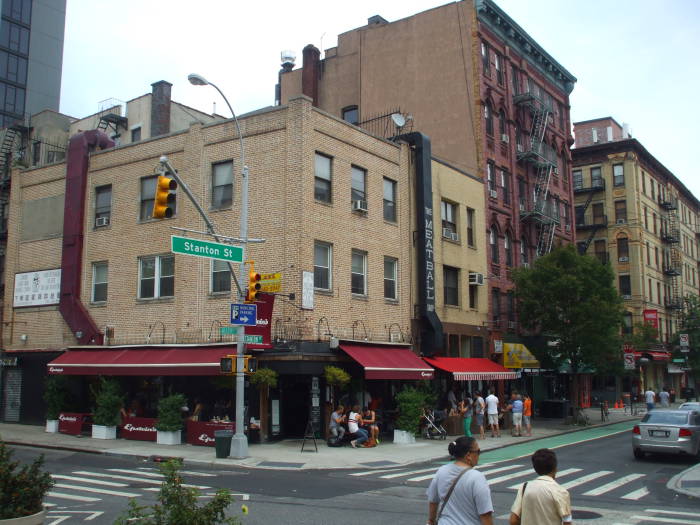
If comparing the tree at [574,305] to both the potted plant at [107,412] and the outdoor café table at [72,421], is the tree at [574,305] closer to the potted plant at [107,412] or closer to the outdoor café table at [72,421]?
the potted plant at [107,412]

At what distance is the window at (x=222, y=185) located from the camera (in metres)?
25.9

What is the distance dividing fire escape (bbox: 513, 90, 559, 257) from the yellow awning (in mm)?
7805

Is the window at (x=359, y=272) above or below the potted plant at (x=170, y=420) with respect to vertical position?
above

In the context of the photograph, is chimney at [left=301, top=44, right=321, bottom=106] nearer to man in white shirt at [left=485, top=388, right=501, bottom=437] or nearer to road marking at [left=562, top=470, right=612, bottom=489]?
man in white shirt at [left=485, top=388, right=501, bottom=437]

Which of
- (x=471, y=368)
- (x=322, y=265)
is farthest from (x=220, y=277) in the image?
(x=471, y=368)

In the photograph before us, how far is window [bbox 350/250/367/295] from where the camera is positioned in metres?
26.6

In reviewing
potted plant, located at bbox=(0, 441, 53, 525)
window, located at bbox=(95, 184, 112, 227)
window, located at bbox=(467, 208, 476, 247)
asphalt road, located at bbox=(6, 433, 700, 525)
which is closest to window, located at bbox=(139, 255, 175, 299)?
window, located at bbox=(95, 184, 112, 227)

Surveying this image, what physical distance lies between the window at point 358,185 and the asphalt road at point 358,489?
36.9 feet

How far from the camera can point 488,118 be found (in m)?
37.2

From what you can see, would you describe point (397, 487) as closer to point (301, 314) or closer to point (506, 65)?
point (301, 314)

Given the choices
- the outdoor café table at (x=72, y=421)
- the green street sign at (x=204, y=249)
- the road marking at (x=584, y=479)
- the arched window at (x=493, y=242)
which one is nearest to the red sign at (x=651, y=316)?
the arched window at (x=493, y=242)

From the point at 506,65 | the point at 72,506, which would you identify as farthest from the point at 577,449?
the point at 506,65

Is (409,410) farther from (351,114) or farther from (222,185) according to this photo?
(351,114)

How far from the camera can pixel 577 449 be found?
926 inches
